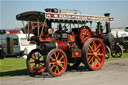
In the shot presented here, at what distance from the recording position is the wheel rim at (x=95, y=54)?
9197mm

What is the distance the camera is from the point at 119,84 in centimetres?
600

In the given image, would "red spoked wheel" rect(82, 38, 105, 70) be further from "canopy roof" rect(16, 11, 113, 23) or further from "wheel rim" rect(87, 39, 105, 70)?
"canopy roof" rect(16, 11, 113, 23)

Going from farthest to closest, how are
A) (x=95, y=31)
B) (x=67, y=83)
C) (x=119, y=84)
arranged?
(x=95, y=31)
(x=67, y=83)
(x=119, y=84)

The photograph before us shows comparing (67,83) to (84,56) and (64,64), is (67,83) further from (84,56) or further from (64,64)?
(84,56)

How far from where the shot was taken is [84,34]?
31.2 ft

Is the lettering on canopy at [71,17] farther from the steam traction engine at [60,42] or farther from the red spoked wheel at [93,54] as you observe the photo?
the red spoked wheel at [93,54]

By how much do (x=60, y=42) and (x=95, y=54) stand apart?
5.71ft

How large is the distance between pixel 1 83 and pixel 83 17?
173 inches

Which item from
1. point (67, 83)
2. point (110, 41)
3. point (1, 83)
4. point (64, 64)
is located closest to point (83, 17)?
point (64, 64)

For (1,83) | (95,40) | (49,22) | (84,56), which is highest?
(49,22)

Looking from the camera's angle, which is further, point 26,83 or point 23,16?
point 23,16

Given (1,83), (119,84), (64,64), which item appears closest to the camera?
(119,84)

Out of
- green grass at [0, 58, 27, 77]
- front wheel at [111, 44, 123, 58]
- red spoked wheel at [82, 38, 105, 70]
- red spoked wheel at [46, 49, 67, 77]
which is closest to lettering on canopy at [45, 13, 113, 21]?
red spoked wheel at [82, 38, 105, 70]

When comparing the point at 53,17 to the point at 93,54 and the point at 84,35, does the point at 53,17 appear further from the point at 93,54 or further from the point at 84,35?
the point at 93,54
